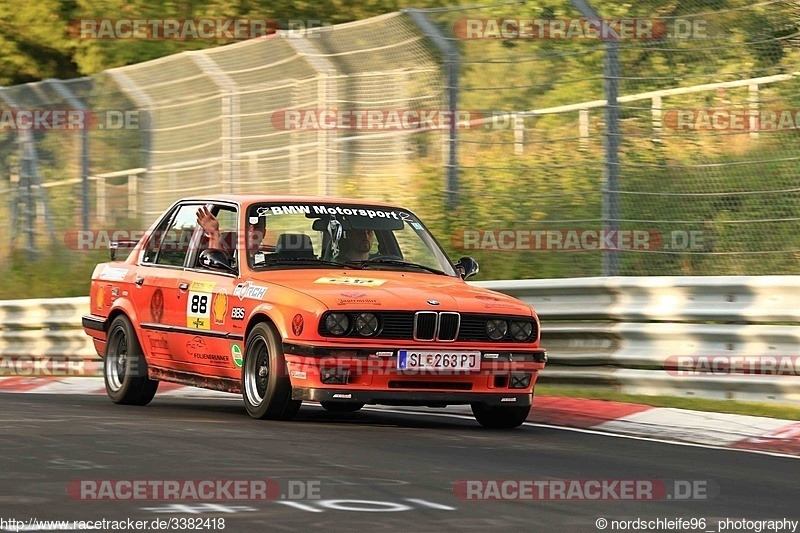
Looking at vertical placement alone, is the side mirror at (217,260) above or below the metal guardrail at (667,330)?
above

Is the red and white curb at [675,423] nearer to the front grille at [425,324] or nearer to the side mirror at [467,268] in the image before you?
the side mirror at [467,268]

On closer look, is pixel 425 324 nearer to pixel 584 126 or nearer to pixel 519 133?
pixel 584 126

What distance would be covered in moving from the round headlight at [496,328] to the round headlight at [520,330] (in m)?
0.05

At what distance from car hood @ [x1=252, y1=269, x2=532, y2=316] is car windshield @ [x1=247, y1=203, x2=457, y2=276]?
0.23m

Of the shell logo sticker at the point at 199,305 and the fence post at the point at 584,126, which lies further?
the fence post at the point at 584,126

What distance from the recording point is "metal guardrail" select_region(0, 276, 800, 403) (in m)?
11.5

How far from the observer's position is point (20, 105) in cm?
2089

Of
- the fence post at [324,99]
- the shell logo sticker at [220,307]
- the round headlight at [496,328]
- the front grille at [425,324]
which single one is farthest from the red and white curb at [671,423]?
the fence post at [324,99]

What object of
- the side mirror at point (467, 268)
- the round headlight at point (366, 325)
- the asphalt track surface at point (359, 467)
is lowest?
the asphalt track surface at point (359, 467)

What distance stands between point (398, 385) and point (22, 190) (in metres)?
12.6

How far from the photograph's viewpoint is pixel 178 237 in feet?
40.6

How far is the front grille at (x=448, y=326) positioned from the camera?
1038 cm

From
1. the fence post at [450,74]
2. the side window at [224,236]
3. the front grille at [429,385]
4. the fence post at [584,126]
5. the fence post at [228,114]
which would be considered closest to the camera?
the front grille at [429,385]

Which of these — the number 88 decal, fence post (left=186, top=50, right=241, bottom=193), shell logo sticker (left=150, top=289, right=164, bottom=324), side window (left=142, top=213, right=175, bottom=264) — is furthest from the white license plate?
fence post (left=186, top=50, right=241, bottom=193)
